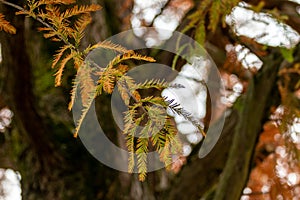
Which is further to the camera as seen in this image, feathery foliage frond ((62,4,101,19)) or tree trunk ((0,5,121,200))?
tree trunk ((0,5,121,200))

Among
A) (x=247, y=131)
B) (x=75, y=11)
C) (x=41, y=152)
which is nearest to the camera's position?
(x=75, y=11)

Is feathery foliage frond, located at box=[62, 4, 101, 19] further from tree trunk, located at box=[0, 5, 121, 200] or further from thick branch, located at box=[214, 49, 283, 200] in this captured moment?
thick branch, located at box=[214, 49, 283, 200]

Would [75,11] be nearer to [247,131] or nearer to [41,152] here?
[41,152]

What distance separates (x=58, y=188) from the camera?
1940 millimetres

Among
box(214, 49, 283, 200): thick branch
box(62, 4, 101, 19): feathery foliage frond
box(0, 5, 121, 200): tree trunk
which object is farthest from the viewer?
box(214, 49, 283, 200): thick branch

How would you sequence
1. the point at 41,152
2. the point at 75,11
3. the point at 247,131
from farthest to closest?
the point at 247,131 → the point at 41,152 → the point at 75,11

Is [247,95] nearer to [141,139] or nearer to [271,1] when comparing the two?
[271,1]

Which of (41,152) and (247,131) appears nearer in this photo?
(41,152)

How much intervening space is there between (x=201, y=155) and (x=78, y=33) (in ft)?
5.33

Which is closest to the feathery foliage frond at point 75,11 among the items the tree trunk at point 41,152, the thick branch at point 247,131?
the tree trunk at point 41,152

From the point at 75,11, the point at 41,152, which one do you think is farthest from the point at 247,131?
the point at 75,11

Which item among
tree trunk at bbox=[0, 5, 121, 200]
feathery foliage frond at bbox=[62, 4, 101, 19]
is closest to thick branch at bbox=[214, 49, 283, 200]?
tree trunk at bbox=[0, 5, 121, 200]

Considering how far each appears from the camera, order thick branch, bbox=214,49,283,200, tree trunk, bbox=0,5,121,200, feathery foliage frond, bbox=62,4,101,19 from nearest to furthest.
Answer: feathery foliage frond, bbox=62,4,101,19 → tree trunk, bbox=0,5,121,200 → thick branch, bbox=214,49,283,200

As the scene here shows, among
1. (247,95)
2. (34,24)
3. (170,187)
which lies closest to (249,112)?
(247,95)
